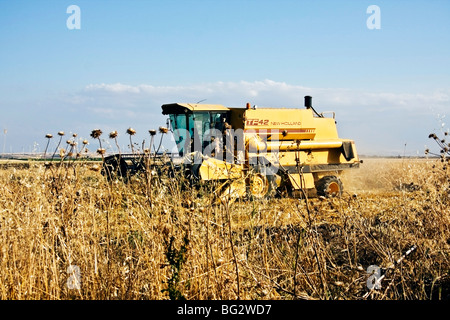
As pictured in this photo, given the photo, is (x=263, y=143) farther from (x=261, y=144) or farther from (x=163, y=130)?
(x=163, y=130)

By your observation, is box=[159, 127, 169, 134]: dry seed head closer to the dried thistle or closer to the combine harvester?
the dried thistle

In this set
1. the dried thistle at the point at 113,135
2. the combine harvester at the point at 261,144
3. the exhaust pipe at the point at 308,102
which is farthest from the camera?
the exhaust pipe at the point at 308,102

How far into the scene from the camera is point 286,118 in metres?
13.9

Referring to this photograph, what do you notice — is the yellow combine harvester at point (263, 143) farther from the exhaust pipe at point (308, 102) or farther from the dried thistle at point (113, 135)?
the dried thistle at point (113, 135)

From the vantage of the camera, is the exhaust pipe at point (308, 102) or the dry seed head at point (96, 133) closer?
the dry seed head at point (96, 133)

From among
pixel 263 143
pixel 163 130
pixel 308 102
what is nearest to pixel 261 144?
pixel 263 143

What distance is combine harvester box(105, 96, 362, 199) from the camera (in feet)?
38.4

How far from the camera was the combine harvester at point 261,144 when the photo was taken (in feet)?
38.4

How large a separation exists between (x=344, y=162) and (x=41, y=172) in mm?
11991

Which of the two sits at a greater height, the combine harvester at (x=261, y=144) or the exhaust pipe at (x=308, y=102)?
the exhaust pipe at (x=308, y=102)

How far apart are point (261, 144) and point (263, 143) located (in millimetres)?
87

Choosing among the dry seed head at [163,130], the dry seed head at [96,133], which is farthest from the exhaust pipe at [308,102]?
the dry seed head at [96,133]

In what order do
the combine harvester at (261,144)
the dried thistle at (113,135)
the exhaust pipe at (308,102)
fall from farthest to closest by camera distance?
1. the exhaust pipe at (308,102)
2. the combine harvester at (261,144)
3. the dried thistle at (113,135)

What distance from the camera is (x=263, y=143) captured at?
12789mm
